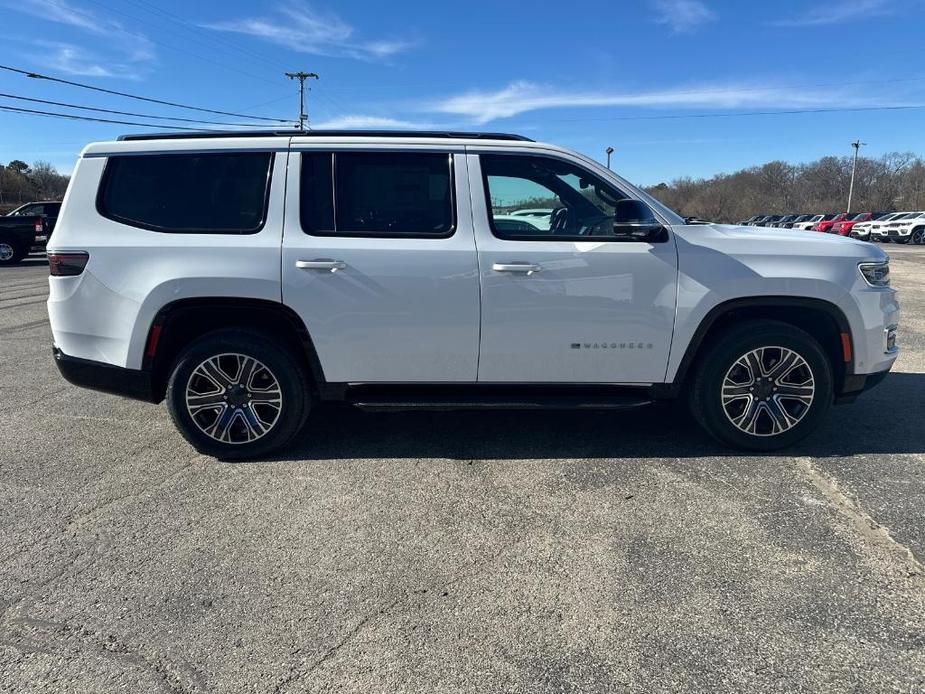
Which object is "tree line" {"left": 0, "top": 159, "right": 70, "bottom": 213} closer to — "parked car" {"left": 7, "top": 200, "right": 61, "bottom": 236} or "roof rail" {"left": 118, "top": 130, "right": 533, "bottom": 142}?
"parked car" {"left": 7, "top": 200, "right": 61, "bottom": 236}

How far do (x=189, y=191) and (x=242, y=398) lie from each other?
1.36 metres

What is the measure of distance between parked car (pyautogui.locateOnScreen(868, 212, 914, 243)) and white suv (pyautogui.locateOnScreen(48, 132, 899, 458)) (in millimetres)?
36673

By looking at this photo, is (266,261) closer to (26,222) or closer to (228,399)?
(228,399)

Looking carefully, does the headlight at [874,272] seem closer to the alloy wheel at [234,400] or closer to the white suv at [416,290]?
the white suv at [416,290]

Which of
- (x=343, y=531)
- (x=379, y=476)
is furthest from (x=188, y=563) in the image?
(x=379, y=476)

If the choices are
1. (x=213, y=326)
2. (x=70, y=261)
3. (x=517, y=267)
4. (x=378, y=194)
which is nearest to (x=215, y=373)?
(x=213, y=326)

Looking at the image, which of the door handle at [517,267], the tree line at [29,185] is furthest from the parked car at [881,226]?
the tree line at [29,185]

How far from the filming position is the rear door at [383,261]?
3803mm

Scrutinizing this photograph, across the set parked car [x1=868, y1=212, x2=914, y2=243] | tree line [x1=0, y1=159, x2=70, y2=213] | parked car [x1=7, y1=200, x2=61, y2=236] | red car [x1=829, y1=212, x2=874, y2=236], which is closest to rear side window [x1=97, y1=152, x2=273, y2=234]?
parked car [x1=7, y1=200, x2=61, y2=236]

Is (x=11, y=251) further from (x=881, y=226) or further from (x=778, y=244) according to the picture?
(x=881, y=226)

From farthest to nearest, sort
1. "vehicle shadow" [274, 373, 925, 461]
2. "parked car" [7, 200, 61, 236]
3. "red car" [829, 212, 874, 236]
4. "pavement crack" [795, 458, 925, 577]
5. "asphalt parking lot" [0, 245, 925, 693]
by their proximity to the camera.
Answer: "red car" [829, 212, 874, 236] → "parked car" [7, 200, 61, 236] → "vehicle shadow" [274, 373, 925, 461] → "pavement crack" [795, 458, 925, 577] → "asphalt parking lot" [0, 245, 925, 693]

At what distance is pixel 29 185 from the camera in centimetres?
6719

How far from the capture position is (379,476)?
382 centimetres

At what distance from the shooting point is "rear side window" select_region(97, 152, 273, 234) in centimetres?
387
